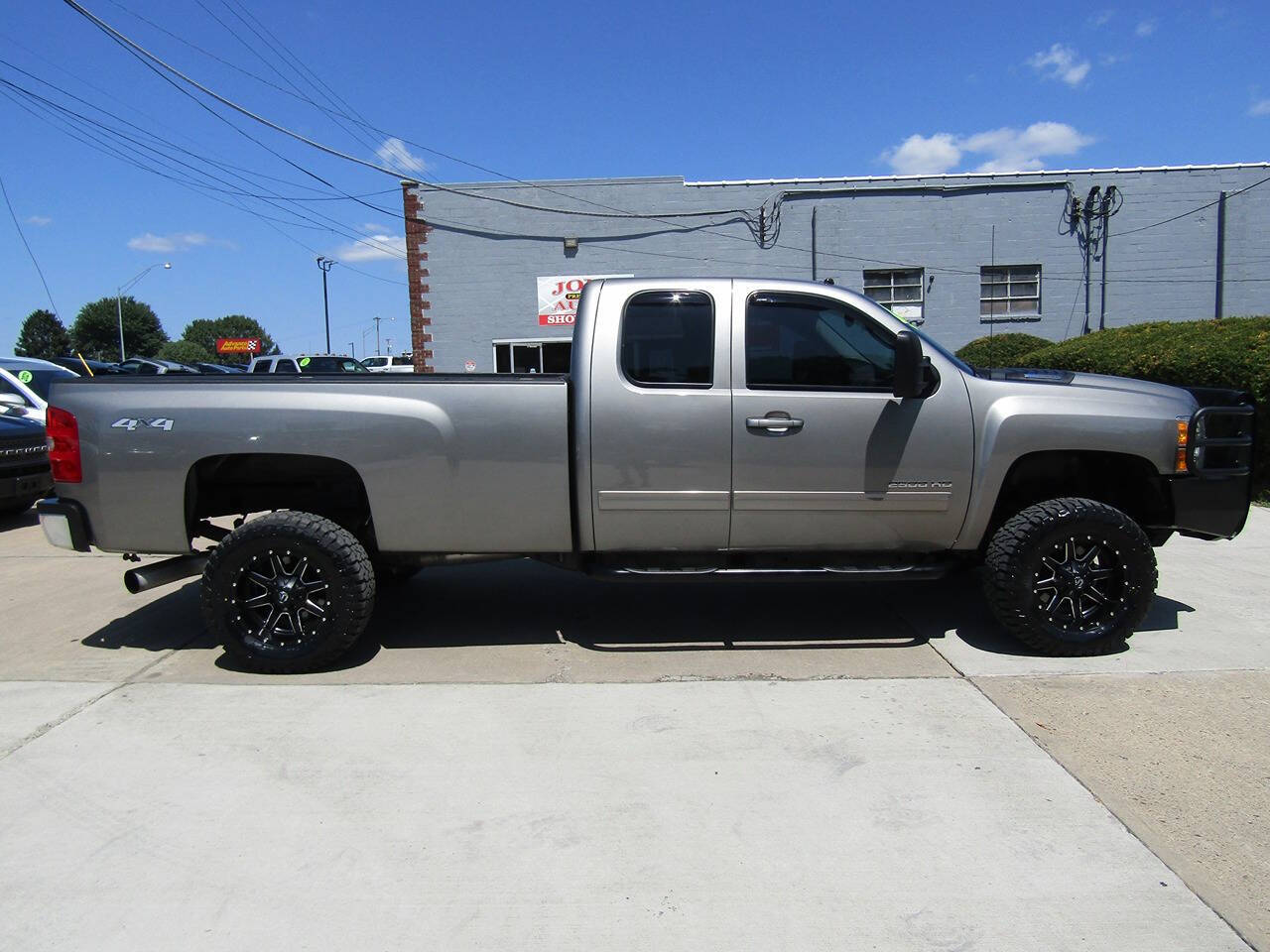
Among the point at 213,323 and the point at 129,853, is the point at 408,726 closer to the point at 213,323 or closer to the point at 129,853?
the point at 129,853

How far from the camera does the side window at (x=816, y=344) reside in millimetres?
4816

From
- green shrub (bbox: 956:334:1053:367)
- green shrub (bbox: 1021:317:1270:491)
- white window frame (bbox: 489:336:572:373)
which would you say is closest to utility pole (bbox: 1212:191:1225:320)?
green shrub (bbox: 956:334:1053:367)

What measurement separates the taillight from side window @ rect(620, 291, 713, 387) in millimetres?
2916

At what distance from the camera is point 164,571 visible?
15.9 feet

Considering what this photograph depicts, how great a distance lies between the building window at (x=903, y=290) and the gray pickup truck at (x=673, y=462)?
18.0 meters

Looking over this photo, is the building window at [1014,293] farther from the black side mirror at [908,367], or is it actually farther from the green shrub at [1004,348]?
the black side mirror at [908,367]

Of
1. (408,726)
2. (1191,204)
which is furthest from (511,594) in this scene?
(1191,204)

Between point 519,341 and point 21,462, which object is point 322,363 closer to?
point 519,341

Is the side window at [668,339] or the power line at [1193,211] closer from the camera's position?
the side window at [668,339]

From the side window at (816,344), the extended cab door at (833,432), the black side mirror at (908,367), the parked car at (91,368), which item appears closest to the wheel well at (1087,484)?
the extended cab door at (833,432)

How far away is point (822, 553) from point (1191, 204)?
22.0 meters

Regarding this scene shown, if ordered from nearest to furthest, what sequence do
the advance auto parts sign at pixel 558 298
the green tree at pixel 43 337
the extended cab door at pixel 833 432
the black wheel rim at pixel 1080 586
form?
the extended cab door at pixel 833 432 → the black wheel rim at pixel 1080 586 → the advance auto parts sign at pixel 558 298 → the green tree at pixel 43 337

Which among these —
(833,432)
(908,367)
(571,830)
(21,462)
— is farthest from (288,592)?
(21,462)

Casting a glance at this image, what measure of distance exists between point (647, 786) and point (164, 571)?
3.02 m
